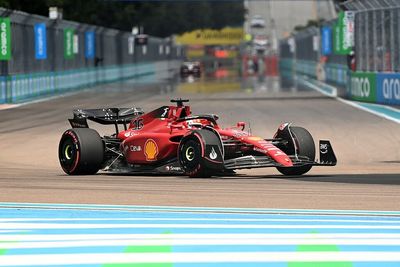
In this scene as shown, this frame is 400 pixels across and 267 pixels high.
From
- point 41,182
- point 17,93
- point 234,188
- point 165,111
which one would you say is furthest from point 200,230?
point 17,93

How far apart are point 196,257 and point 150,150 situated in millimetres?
7575

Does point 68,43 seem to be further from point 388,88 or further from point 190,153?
point 190,153

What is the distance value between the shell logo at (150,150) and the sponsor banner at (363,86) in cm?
2565

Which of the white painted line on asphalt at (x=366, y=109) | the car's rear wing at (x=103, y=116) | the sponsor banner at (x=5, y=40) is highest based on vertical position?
the sponsor banner at (x=5, y=40)

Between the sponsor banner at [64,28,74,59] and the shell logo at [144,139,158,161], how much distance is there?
4571cm

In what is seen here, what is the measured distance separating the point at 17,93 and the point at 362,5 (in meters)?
13.7

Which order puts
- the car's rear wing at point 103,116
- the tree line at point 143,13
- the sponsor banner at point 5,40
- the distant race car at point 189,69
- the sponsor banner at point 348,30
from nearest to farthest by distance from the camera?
the car's rear wing at point 103,116
the sponsor banner at point 5,40
the sponsor banner at point 348,30
the tree line at point 143,13
the distant race car at point 189,69

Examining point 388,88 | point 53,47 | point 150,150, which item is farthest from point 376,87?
point 150,150

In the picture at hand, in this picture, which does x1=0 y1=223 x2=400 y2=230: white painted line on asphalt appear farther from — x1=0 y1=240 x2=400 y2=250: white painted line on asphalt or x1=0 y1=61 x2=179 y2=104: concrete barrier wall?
x1=0 y1=61 x2=179 y2=104: concrete barrier wall

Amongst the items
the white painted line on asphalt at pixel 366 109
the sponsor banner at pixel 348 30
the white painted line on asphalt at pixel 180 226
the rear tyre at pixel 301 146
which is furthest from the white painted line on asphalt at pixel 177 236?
the sponsor banner at pixel 348 30

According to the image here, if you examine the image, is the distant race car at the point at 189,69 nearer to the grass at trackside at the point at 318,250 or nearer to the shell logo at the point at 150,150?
the shell logo at the point at 150,150

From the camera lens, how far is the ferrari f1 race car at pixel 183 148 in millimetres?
14469

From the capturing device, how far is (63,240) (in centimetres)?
894

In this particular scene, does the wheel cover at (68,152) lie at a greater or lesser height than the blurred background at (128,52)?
lesser
